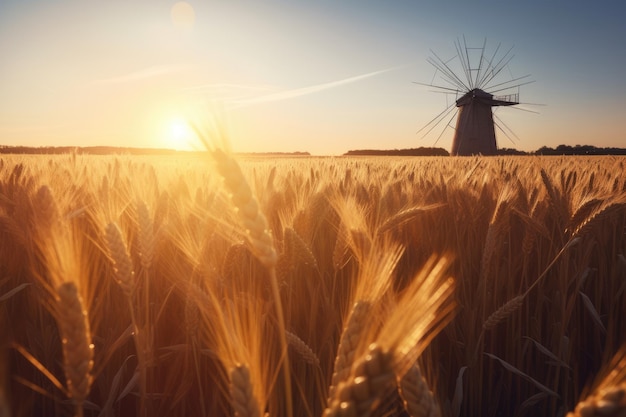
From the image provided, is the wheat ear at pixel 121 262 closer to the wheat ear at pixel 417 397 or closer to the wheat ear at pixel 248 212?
the wheat ear at pixel 248 212

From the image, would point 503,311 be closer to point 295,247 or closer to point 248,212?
point 295,247

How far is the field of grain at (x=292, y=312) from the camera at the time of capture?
25.2 inches

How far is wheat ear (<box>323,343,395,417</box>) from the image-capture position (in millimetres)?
454

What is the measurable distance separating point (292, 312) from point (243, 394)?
1.18 meters

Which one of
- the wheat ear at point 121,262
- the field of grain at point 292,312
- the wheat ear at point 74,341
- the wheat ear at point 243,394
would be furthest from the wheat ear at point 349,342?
the wheat ear at point 121,262

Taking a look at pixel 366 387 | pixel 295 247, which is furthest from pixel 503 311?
pixel 366 387

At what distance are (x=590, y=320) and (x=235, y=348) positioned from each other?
6.33ft

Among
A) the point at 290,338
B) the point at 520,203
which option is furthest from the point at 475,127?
the point at 290,338

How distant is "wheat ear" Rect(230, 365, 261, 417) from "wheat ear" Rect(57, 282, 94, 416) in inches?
10.7

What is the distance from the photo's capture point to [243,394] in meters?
0.54

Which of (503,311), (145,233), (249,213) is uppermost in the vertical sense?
(249,213)

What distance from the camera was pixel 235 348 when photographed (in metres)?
0.64

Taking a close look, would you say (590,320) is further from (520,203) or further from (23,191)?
(23,191)

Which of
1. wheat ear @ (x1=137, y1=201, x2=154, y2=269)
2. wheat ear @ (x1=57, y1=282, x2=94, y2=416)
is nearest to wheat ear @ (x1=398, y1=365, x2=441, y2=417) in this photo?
wheat ear @ (x1=57, y1=282, x2=94, y2=416)
